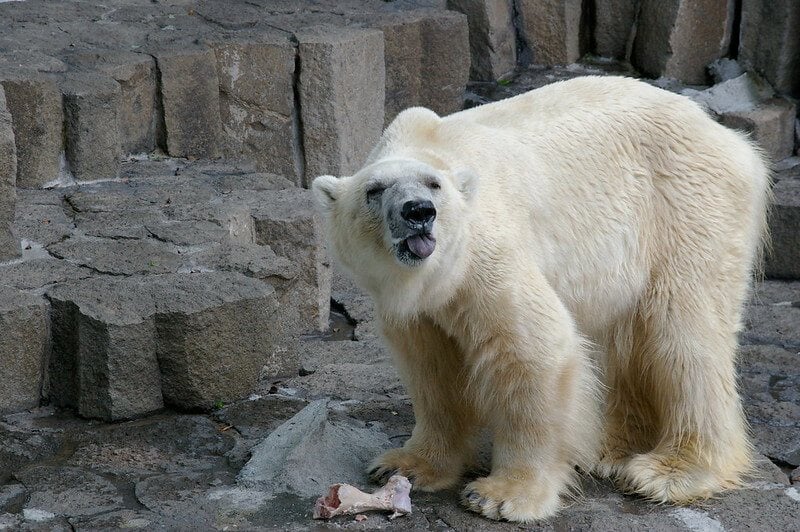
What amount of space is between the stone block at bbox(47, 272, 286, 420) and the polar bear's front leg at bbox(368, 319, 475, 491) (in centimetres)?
84

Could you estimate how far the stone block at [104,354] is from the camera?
396cm

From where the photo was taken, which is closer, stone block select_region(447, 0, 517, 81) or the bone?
the bone

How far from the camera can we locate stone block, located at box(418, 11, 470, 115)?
7773 mm

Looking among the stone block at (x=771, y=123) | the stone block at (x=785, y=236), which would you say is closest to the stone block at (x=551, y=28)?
the stone block at (x=771, y=123)

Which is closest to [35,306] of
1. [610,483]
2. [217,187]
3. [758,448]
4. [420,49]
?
[217,187]

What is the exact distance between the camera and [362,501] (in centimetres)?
329

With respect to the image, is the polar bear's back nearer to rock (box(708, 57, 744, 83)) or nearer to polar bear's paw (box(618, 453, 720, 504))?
polar bear's paw (box(618, 453, 720, 504))

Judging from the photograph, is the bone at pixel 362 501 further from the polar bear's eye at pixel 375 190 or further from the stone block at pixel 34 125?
the stone block at pixel 34 125

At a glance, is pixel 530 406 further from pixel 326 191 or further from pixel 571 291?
pixel 326 191

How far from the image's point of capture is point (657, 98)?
149 inches

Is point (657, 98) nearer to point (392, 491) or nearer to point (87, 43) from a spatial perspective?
point (392, 491)

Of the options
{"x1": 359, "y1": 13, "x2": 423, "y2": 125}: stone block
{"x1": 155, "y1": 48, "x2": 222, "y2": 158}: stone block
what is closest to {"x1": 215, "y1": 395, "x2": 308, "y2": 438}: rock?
{"x1": 155, "y1": 48, "x2": 222, "y2": 158}: stone block

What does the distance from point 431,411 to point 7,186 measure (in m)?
2.01

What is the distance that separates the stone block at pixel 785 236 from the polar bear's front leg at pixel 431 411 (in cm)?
400
